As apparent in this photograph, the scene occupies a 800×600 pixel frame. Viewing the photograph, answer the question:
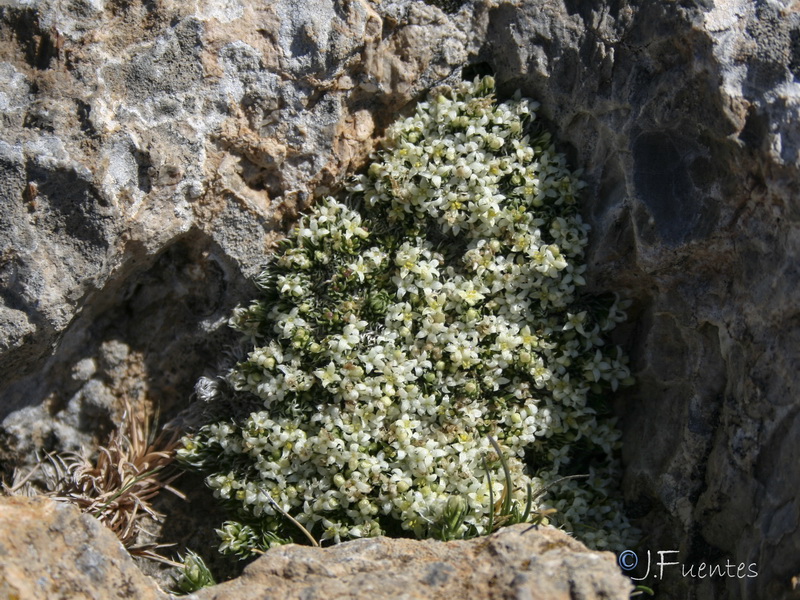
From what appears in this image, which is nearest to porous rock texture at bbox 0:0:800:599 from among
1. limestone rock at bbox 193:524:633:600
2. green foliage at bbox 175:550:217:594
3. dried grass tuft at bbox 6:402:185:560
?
dried grass tuft at bbox 6:402:185:560

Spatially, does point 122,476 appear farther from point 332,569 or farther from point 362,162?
point 362,162

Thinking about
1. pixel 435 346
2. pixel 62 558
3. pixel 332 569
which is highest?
pixel 435 346

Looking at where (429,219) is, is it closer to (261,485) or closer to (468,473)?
(468,473)

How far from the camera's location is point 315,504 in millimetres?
4535

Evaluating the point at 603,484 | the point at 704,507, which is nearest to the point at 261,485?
the point at 603,484

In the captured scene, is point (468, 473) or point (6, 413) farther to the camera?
point (6, 413)

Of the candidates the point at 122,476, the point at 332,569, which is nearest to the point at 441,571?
the point at 332,569

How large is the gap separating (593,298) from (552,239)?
473 millimetres

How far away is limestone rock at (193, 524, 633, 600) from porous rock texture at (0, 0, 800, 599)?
3.85ft

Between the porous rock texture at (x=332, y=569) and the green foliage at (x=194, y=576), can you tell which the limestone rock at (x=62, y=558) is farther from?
the green foliage at (x=194, y=576)

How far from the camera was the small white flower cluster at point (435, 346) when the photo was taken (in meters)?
4.58

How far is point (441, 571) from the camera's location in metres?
3.44

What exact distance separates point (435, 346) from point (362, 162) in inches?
53.2

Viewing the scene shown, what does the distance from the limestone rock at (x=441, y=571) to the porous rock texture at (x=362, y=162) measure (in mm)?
1172
